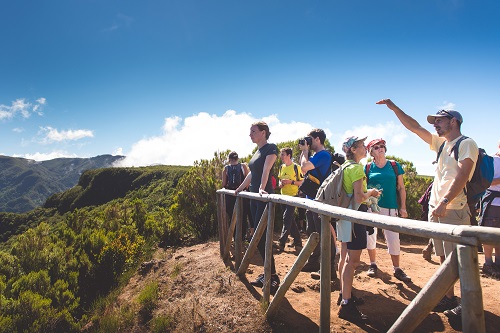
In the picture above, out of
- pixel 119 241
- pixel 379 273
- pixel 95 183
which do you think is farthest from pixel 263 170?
pixel 95 183

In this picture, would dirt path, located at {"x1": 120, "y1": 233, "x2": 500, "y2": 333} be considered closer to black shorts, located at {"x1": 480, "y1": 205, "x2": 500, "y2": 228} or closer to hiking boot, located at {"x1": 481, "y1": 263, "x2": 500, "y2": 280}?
hiking boot, located at {"x1": 481, "y1": 263, "x2": 500, "y2": 280}

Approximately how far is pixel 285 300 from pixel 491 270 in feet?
10.8

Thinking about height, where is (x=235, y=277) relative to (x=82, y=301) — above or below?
above

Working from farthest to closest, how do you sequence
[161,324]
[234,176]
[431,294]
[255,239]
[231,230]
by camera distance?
[234,176]
[231,230]
[255,239]
[161,324]
[431,294]

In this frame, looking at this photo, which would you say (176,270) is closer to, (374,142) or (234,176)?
(234,176)

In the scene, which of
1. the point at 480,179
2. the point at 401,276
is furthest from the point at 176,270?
the point at 480,179

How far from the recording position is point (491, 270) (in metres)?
4.56

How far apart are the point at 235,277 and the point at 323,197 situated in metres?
2.07

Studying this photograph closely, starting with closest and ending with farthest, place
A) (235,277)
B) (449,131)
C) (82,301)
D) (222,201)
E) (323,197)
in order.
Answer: (449,131), (323,197), (235,277), (222,201), (82,301)

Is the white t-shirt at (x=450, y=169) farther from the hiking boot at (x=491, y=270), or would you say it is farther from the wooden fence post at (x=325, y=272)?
the hiking boot at (x=491, y=270)

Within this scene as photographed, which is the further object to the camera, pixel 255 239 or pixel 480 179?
pixel 255 239

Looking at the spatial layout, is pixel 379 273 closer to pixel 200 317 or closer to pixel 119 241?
pixel 200 317

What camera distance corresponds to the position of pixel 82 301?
6.45 metres

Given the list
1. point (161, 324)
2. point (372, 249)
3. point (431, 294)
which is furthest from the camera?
point (372, 249)
